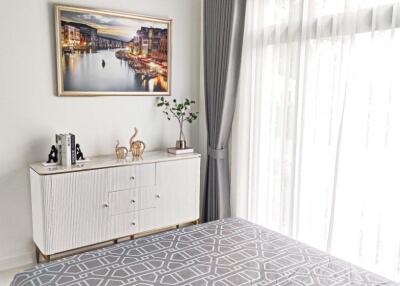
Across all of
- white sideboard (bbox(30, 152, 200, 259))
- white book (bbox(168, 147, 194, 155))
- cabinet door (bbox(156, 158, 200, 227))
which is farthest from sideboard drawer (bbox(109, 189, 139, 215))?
white book (bbox(168, 147, 194, 155))

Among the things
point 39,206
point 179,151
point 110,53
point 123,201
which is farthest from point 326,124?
point 39,206

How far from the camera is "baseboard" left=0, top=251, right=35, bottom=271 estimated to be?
9.51 ft

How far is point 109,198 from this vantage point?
296 cm

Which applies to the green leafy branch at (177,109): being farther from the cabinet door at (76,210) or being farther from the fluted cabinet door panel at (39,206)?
the fluted cabinet door panel at (39,206)

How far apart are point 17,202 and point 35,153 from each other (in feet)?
1.38

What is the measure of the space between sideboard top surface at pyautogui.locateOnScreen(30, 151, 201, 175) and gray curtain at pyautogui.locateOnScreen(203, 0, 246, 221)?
1.01 ft

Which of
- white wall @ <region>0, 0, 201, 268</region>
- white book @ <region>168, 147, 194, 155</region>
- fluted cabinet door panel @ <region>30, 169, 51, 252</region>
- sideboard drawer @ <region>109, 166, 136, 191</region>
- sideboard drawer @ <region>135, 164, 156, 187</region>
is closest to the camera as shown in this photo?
fluted cabinet door panel @ <region>30, 169, 51, 252</region>

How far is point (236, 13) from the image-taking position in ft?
10.8

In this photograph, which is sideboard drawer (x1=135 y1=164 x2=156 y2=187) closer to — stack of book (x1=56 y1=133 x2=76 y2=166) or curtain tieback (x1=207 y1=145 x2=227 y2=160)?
stack of book (x1=56 y1=133 x2=76 y2=166)

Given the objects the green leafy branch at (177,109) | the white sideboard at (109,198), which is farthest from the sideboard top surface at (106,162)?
the green leafy branch at (177,109)

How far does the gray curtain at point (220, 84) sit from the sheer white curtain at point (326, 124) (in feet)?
0.38

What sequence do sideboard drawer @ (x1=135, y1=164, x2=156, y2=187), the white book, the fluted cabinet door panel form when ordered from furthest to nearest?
the white book → sideboard drawer @ (x1=135, y1=164, x2=156, y2=187) → the fluted cabinet door panel

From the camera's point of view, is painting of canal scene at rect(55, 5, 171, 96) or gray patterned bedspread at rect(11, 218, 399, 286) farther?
painting of canal scene at rect(55, 5, 171, 96)

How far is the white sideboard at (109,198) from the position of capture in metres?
2.71
